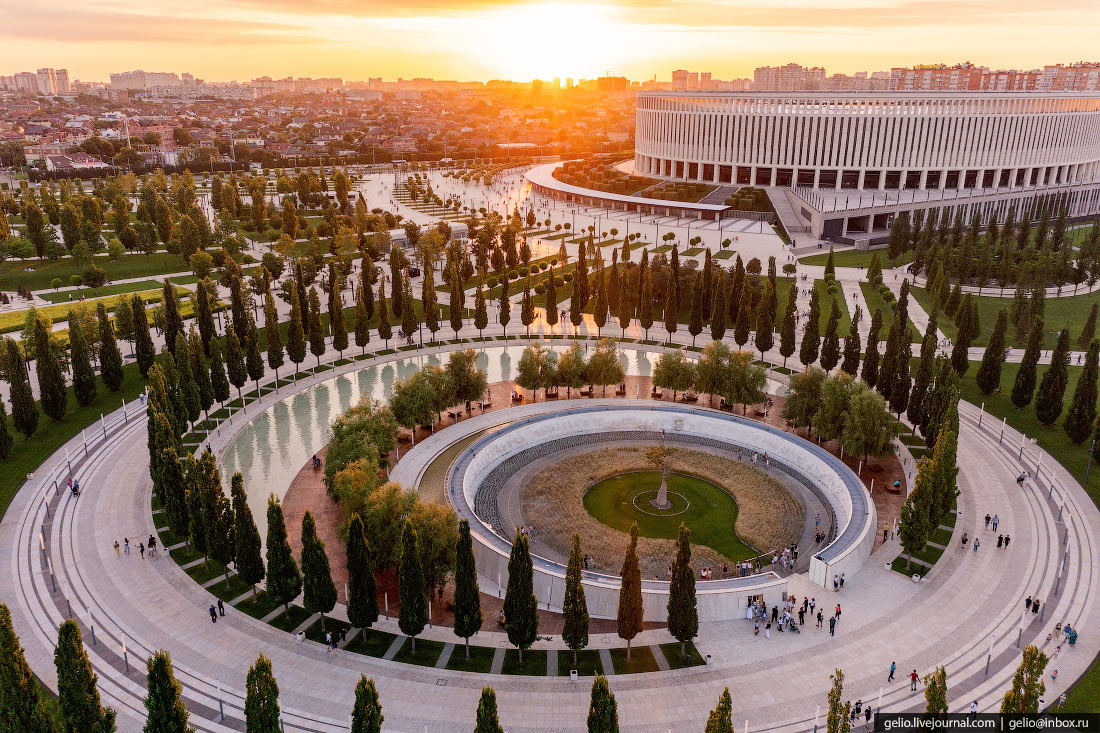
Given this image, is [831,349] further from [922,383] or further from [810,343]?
[922,383]

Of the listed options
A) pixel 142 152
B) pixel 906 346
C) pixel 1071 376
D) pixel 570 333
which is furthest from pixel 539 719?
pixel 142 152

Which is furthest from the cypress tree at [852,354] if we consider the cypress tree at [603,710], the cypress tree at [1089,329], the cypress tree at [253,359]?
the cypress tree at [253,359]

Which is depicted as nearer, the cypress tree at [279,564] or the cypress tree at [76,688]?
the cypress tree at [76,688]

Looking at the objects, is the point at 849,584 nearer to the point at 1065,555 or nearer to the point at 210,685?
the point at 1065,555

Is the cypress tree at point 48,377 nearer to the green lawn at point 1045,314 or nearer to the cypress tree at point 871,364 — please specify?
the cypress tree at point 871,364

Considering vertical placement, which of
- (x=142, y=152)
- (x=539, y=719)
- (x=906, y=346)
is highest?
(x=142, y=152)
